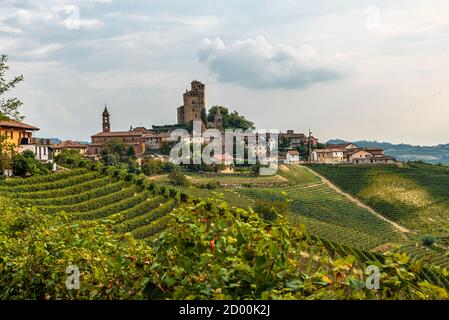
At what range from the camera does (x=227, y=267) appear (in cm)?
309

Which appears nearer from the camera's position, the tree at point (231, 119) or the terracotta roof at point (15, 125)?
the terracotta roof at point (15, 125)

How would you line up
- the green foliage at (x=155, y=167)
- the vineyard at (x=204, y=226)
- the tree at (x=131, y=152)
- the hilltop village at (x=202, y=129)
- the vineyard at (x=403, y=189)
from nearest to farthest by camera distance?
1. the vineyard at (x=204, y=226)
2. the vineyard at (x=403, y=189)
3. the green foliage at (x=155, y=167)
4. the tree at (x=131, y=152)
5. the hilltop village at (x=202, y=129)

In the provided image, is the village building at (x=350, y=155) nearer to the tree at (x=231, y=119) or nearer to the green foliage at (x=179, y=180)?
the tree at (x=231, y=119)

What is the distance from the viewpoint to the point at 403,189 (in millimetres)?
64500

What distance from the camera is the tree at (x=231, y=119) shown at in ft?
326

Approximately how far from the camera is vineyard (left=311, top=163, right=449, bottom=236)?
53.7 metres

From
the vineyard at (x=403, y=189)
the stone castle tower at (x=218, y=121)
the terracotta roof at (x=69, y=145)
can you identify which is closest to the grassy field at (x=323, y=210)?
the vineyard at (x=403, y=189)

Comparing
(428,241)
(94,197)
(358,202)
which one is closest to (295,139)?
A: (358,202)

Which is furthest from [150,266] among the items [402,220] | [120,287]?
[402,220]

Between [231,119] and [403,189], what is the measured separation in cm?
4181

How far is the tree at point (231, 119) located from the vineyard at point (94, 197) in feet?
210

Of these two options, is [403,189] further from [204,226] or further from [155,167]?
[204,226]

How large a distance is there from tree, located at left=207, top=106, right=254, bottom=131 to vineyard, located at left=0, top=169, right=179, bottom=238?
64.1 m
